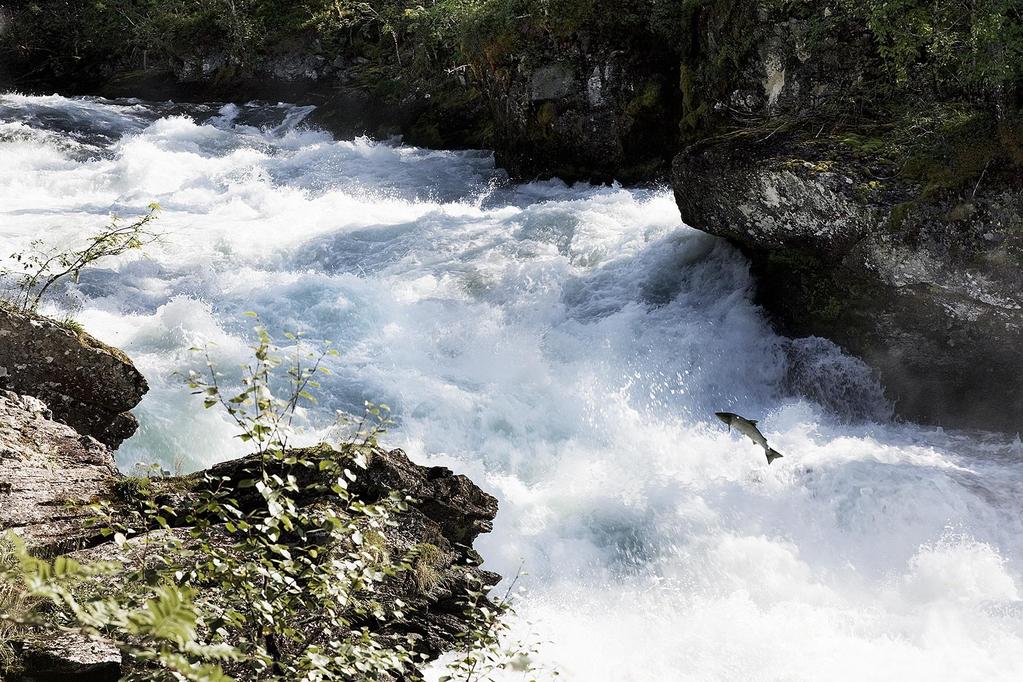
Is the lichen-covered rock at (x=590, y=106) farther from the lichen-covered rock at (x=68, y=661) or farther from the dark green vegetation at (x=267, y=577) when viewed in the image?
the lichen-covered rock at (x=68, y=661)

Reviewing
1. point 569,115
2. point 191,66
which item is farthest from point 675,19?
point 191,66

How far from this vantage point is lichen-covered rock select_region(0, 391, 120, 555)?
389cm

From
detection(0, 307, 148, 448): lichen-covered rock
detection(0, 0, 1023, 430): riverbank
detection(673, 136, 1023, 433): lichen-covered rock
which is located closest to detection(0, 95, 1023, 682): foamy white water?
detection(673, 136, 1023, 433): lichen-covered rock

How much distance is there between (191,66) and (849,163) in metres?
18.8

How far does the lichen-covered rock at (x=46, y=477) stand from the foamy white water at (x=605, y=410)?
6.47 ft

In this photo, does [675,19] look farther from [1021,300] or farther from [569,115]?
[1021,300]

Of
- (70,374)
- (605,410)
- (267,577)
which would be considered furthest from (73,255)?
(267,577)

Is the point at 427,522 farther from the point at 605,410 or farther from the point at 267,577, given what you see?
the point at 605,410

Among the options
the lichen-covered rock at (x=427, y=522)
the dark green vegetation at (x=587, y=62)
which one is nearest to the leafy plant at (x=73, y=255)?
the lichen-covered rock at (x=427, y=522)

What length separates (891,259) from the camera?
326 inches

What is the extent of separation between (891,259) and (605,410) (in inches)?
118

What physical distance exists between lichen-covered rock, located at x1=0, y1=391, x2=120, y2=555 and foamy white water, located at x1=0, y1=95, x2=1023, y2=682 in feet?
6.47

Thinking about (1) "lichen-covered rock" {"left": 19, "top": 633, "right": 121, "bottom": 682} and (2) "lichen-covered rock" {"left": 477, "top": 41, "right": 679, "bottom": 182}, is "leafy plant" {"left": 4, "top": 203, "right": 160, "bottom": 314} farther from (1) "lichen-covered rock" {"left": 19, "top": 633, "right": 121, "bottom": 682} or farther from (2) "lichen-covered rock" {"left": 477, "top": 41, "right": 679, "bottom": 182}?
(2) "lichen-covered rock" {"left": 477, "top": 41, "right": 679, "bottom": 182}

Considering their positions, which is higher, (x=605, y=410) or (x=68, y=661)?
(x=68, y=661)
